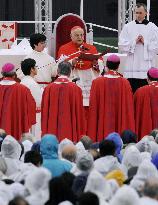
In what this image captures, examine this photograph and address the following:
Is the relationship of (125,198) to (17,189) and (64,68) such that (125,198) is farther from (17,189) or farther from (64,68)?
(64,68)

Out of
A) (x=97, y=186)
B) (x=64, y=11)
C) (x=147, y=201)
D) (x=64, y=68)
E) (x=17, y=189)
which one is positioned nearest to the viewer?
(x=147, y=201)

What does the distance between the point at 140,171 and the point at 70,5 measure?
62.0ft

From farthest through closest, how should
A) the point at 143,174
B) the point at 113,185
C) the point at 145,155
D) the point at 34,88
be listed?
the point at 34,88
the point at 145,155
the point at 143,174
the point at 113,185

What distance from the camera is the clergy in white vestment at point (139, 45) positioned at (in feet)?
56.6

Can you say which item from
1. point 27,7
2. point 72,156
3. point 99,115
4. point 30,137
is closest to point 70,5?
point 27,7

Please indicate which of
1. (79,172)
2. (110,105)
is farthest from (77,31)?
(79,172)

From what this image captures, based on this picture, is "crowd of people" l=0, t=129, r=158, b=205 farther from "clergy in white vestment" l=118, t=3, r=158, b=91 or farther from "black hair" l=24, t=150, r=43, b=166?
"clergy in white vestment" l=118, t=3, r=158, b=91

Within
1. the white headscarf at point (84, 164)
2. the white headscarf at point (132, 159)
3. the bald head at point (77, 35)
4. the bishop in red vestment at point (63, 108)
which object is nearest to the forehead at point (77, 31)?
the bald head at point (77, 35)

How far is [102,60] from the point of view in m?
17.2

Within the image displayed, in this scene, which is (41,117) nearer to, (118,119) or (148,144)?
(118,119)

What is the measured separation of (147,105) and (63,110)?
1172 millimetres

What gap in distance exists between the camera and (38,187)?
9.39 meters

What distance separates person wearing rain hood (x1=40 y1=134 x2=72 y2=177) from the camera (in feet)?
35.7

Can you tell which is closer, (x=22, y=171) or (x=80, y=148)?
(x=22, y=171)
